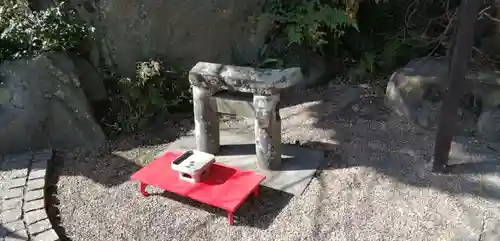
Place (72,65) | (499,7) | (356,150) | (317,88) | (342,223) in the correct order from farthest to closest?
(317,88), (499,7), (72,65), (356,150), (342,223)

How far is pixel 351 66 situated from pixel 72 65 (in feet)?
12.4

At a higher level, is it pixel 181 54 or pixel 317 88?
pixel 181 54

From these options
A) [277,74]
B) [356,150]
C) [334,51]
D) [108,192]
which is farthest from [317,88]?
[108,192]

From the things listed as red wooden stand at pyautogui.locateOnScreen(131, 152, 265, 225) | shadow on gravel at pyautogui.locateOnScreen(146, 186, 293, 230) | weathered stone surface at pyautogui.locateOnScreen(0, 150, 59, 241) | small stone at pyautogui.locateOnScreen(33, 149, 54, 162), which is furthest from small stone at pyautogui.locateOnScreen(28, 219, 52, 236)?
small stone at pyautogui.locateOnScreen(33, 149, 54, 162)

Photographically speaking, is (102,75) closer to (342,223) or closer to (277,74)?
(277,74)

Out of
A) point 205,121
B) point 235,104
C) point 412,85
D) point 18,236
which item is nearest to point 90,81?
point 205,121

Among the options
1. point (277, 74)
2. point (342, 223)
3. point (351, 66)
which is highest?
point (277, 74)

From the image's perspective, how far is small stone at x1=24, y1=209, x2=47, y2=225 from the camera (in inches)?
162

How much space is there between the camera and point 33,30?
17.4 feet

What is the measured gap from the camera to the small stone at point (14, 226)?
401 centimetres

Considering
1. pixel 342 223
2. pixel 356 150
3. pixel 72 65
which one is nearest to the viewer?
pixel 342 223

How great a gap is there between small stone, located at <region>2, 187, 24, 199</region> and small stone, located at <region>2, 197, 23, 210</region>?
0.17ft

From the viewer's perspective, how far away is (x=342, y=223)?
4.17 metres

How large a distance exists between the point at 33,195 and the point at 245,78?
7.22 feet
